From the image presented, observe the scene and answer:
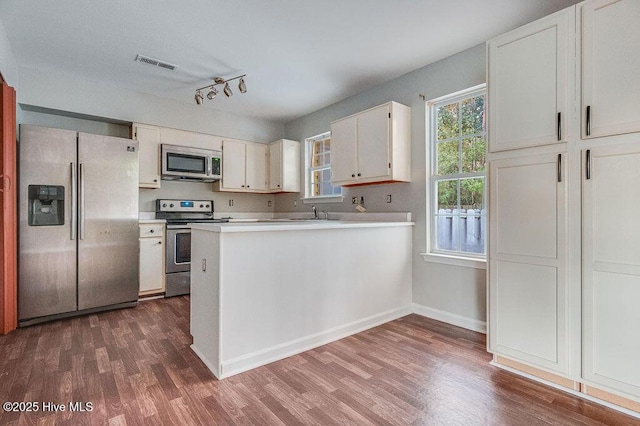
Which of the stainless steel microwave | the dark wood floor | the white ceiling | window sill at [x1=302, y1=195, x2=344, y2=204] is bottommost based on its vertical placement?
the dark wood floor

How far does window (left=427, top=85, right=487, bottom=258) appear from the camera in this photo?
9.73ft

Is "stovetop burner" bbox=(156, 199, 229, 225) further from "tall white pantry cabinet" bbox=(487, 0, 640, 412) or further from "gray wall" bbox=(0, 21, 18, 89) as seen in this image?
"tall white pantry cabinet" bbox=(487, 0, 640, 412)

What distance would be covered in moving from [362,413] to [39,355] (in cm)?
242

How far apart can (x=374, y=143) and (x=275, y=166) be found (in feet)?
6.88

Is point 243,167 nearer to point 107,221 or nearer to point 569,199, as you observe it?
point 107,221

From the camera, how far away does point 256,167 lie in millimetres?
5109

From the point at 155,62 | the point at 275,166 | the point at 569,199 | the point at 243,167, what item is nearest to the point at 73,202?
the point at 155,62

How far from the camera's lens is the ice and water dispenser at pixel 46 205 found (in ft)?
10.1

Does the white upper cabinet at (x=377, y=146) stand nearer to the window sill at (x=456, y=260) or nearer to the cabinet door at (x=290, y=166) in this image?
the window sill at (x=456, y=260)

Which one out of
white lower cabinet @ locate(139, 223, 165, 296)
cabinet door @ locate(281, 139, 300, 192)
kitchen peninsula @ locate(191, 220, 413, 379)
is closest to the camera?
kitchen peninsula @ locate(191, 220, 413, 379)

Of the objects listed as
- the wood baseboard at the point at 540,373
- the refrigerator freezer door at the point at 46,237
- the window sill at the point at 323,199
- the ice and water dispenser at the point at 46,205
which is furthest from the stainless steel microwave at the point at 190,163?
the wood baseboard at the point at 540,373

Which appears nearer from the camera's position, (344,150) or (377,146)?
(377,146)

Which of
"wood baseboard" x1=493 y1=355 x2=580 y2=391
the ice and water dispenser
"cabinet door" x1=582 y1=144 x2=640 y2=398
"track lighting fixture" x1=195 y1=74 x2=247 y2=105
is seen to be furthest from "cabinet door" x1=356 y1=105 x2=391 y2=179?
the ice and water dispenser

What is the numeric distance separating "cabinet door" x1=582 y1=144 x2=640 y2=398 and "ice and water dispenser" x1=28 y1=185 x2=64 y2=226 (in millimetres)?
4365
